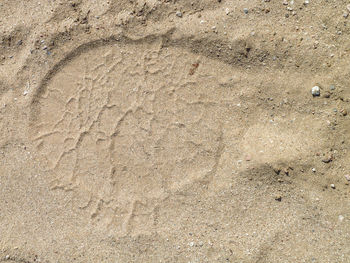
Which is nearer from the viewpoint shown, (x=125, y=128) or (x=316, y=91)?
(x=316, y=91)

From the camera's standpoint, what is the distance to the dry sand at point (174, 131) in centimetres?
166

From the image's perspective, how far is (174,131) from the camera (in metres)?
1.82

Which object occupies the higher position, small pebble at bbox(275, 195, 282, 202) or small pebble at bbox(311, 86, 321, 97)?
small pebble at bbox(311, 86, 321, 97)

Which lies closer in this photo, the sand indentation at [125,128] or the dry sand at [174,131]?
the dry sand at [174,131]

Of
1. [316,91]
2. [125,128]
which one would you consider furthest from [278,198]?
[125,128]

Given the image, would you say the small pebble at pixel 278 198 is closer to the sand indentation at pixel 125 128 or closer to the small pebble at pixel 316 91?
the sand indentation at pixel 125 128

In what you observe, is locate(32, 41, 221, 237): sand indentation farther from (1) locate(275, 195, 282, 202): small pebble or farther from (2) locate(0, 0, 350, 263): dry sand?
(1) locate(275, 195, 282, 202): small pebble

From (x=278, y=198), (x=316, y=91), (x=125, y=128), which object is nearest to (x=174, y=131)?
(x=125, y=128)

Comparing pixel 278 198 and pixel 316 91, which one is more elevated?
pixel 316 91

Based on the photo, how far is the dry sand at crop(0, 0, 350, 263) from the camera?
1659mm

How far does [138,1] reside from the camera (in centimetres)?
186

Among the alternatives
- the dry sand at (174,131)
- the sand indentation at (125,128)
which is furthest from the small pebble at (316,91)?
the sand indentation at (125,128)

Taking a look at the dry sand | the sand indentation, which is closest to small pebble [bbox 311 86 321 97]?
the dry sand

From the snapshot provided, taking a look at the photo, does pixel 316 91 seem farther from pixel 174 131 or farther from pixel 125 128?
pixel 125 128
